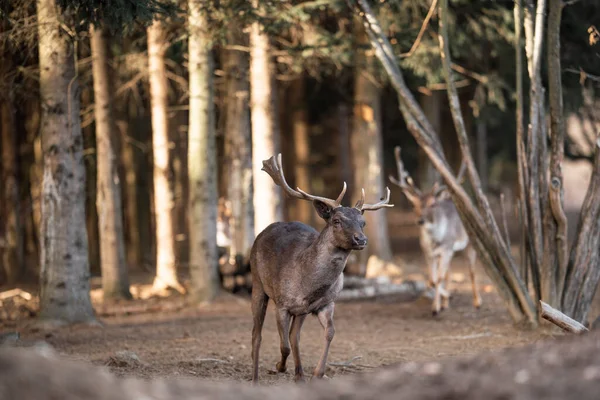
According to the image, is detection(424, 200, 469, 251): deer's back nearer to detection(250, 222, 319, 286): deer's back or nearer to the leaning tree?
the leaning tree

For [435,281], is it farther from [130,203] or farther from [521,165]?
[130,203]

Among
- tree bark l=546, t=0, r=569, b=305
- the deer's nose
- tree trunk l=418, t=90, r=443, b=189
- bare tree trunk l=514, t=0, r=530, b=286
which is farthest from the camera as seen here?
tree trunk l=418, t=90, r=443, b=189

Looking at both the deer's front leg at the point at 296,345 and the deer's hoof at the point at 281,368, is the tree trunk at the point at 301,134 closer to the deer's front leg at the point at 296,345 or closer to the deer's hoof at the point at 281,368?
the deer's hoof at the point at 281,368

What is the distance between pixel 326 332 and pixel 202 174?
748 cm

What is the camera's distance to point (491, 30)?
21.6m

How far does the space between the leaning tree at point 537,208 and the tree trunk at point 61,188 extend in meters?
4.46

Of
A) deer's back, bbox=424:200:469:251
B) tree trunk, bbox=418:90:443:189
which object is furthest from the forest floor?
tree trunk, bbox=418:90:443:189

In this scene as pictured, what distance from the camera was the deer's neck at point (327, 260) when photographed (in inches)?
356

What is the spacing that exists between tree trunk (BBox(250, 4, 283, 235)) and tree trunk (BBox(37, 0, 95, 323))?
4741 mm

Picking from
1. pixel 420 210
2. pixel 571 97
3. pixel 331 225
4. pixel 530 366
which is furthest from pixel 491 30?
pixel 530 366

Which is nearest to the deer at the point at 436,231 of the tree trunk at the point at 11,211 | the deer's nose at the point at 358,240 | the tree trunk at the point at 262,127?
the tree trunk at the point at 262,127

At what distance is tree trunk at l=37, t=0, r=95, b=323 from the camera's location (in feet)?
42.2

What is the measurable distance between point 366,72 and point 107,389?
17550mm

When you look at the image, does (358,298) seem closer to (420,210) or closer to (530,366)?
(420,210)
